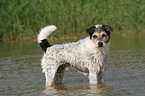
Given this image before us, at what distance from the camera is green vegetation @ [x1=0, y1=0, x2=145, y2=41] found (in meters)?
Answer: 19.4

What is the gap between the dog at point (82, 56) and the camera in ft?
24.5

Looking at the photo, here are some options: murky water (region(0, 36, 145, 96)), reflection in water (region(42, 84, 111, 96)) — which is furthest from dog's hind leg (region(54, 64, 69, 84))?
reflection in water (region(42, 84, 111, 96))

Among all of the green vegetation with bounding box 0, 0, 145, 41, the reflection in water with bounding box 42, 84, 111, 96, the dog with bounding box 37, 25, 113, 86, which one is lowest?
the reflection in water with bounding box 42, 84, 111, 96

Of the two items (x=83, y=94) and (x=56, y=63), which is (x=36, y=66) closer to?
(x=56, y=63)

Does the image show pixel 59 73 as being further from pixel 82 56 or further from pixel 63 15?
pixel 63 15

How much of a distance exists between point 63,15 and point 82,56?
41.4 feet

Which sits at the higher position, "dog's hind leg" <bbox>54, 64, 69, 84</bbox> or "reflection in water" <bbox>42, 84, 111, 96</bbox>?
"dog's hind leg" <bbox>54, 64, 69, 84</bbox>

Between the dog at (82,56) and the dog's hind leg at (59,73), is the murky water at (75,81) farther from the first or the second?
the dog at (82,56)

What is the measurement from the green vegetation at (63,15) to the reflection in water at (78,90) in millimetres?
11989

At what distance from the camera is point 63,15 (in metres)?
20.2

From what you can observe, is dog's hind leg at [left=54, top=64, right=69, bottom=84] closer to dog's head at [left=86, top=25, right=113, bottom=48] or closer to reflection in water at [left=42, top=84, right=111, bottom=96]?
reflection in water at [left=42, top=84, right=111, bottom=96]

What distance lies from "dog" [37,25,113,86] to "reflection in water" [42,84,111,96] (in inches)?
8.1

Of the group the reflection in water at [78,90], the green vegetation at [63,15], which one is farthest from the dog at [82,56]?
the green vegetation at [63,15]

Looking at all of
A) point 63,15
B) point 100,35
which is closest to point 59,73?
point 100,35
